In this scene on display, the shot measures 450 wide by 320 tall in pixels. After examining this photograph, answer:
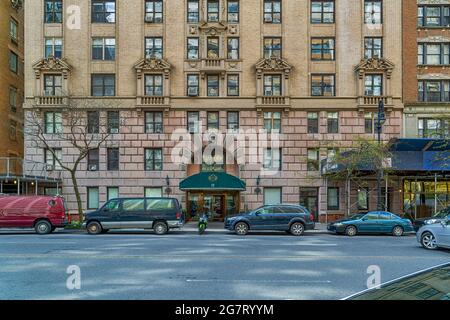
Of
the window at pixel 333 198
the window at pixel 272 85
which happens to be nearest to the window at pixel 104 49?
the window at pixel 272 85

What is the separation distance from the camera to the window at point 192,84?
3234cm

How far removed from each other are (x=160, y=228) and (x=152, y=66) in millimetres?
14111

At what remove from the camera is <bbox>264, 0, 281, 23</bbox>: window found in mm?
32719

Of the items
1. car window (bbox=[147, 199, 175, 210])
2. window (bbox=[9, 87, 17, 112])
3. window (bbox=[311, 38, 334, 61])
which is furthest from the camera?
window (bbox=[9, 87, 17, 112])

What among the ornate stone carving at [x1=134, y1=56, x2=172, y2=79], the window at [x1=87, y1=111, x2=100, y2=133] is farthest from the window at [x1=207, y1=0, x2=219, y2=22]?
the window at [x1=87, y1=111, x2=100, y2=133]

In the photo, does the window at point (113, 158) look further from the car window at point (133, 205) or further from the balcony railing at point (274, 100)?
the balcony railing at point (274, 100)

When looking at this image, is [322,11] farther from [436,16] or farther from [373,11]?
[436,16]

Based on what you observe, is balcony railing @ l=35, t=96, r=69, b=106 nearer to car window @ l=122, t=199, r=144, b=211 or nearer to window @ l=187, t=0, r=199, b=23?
window @ l=187, t=0, r=199, b=23

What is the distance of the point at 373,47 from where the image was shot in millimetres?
32469

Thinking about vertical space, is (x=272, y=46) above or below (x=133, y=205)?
above

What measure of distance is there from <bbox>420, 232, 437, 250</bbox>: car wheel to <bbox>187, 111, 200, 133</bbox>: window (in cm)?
1929

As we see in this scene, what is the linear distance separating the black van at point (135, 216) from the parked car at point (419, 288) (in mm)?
19582

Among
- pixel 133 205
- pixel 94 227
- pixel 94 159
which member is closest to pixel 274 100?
pixel 133 205

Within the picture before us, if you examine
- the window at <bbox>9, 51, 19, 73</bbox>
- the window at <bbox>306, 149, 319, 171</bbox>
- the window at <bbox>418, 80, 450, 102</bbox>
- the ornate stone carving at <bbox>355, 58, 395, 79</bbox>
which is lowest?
the window at <bbox>306, 149, 319, 171</bbox>
